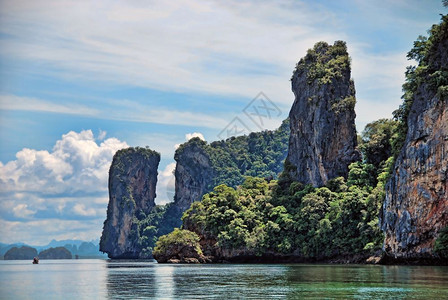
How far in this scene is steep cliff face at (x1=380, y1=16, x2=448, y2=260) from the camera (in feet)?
160

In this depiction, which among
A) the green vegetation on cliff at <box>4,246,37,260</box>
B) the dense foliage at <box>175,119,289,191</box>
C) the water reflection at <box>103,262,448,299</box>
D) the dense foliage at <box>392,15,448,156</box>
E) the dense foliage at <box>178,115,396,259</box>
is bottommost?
the water reflection at <box>103,262,448,299</box>

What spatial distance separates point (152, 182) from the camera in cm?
16300

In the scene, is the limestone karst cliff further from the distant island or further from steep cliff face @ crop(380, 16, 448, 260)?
steep cliff face @ crop(380, 16, 448, 260)

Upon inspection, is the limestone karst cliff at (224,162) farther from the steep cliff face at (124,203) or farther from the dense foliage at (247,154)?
the steep cliff face at (124,203)

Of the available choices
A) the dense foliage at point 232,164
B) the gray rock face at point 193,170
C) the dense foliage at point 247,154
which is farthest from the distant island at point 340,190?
the dense foliage at point 232,164

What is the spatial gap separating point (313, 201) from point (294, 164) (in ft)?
56.4

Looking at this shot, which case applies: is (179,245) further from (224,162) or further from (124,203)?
(224,162)

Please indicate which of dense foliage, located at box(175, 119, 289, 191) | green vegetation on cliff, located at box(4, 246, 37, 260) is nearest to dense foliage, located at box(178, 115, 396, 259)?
dense foliage, located at box(175, 119, 289, 191)

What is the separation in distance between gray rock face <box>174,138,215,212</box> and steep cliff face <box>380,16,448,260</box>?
329ft

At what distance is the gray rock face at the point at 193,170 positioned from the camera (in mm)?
154250

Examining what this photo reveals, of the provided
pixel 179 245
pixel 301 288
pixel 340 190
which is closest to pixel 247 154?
pixel 179 245

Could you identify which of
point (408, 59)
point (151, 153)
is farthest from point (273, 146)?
point (408, 59)

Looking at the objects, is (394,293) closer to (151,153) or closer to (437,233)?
(437,233)

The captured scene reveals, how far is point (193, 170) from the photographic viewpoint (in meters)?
154
